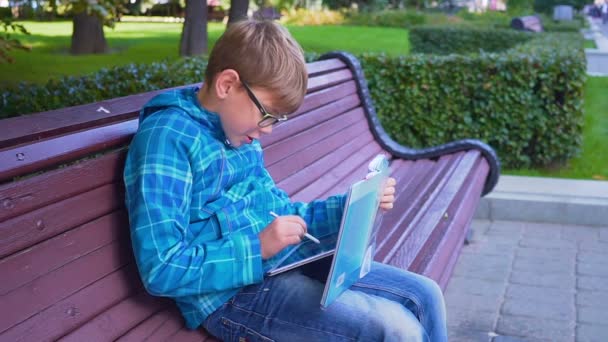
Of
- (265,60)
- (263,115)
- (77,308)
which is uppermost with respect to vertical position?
(265,60)

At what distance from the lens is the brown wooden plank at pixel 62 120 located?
2.01 m

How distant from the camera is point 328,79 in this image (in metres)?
4.60

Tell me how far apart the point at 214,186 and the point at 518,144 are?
4.92 metres

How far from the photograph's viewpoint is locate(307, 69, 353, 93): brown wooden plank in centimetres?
428

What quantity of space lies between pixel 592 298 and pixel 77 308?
3091 mm

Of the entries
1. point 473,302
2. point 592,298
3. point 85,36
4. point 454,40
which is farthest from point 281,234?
point 454,40

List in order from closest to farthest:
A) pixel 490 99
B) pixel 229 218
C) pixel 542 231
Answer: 1. pixel 229 218
2. pixel 542 231
3. pixel 490 99

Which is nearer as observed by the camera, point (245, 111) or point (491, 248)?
Result: point (245, 111)

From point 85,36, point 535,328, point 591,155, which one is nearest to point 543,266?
point 535,328

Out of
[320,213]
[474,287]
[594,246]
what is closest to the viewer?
[320,213]

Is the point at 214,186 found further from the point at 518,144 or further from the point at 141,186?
the point at 518,144

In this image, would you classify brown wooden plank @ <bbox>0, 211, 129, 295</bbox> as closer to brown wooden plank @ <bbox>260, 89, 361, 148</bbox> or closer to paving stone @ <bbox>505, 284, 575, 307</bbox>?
brown wooden plank @ <bbox>260, 89, 361, 148</bbox>

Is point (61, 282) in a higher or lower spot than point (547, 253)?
higher

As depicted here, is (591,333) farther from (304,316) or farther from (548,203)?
(304,316)
